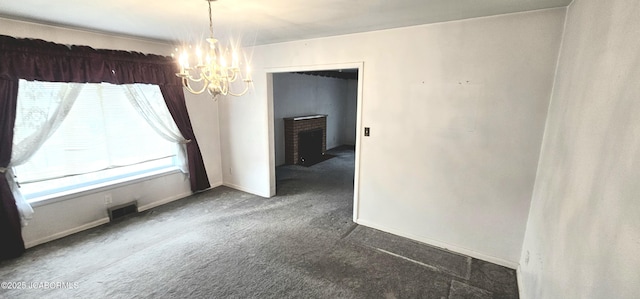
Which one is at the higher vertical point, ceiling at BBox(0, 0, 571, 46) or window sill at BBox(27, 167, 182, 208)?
ceiling at BBox(0, 0, 571, 46)

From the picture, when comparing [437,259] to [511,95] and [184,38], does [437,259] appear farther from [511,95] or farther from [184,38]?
[184,38]

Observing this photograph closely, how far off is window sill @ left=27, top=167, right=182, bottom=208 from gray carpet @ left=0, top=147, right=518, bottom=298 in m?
0.46

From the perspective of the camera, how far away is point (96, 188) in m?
3.34

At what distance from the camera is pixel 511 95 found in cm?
238

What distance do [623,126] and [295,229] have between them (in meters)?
2.93

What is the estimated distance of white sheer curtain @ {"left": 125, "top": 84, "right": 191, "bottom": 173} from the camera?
11.8ft

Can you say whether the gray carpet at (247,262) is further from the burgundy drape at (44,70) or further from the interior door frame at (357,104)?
the burgundy drape at (44,70)

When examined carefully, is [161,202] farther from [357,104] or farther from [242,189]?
[357,104]

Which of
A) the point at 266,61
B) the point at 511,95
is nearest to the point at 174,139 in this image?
the point at 266,61

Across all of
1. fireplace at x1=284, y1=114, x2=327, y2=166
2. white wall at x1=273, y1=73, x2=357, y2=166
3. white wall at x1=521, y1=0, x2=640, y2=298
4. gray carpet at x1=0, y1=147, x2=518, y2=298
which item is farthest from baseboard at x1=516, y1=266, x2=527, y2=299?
white wall at x1=273, y1=73, x2=357, y2=166

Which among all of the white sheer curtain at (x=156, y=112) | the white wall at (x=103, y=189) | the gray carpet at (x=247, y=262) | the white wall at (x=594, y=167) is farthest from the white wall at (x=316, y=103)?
the white wall at (x=594, y=167)

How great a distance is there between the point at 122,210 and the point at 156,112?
54.9 inches

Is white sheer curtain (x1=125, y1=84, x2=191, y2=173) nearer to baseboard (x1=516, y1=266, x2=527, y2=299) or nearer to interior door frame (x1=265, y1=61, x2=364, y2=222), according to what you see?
interior door frame (x1=265, y1=61, x2=364, y2=222)

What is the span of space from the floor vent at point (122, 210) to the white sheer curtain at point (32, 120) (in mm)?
752
